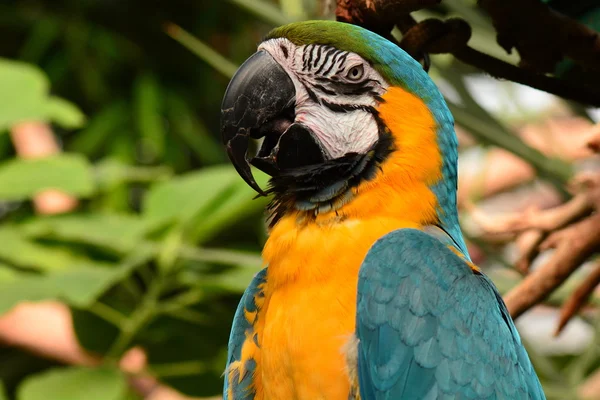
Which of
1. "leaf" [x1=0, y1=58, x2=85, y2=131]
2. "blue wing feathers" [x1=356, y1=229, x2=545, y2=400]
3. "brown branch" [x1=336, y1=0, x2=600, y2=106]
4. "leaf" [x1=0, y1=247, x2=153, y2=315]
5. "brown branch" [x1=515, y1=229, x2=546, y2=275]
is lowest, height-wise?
"leaf" [x1=0, y1=247, x2=153, y2=315]

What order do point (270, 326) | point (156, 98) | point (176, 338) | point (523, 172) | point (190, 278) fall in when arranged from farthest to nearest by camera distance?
point (523, 172)
point (156, 98)
point (176, 338)
point (190, 278)
point (270, 326)

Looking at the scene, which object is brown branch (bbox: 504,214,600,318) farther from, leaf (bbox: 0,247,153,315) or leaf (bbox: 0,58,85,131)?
leaf (bbox: 0,58,85,131)

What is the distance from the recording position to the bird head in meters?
0.99

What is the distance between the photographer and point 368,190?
1.00 meters

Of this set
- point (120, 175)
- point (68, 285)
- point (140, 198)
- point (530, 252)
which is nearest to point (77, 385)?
point (68, 285)

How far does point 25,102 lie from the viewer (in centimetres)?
206

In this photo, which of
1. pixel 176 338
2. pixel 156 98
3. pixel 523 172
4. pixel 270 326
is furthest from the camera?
pixel 523 172

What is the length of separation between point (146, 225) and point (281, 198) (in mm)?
944

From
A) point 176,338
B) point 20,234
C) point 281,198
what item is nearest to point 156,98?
point 20,234

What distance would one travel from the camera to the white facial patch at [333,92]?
100 cm

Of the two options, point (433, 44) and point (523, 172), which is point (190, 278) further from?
point (523, 172)

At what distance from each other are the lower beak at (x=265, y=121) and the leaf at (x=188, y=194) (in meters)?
0.84

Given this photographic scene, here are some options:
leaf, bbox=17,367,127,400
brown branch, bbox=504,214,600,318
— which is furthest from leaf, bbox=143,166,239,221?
brown branch, bbox=504,214,600,318

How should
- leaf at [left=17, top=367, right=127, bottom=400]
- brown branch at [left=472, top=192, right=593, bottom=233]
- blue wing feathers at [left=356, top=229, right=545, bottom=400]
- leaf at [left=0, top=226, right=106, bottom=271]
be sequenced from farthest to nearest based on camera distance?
leaf at [left=0, top=226, right=106, bottom=271]
leaf at [left=17, top=367, right=127, bottom=400]
brown branch at [left=472, top=192, right=593, bottom=233]
blue wing feathers at [left=356, top=229, right=545, bottom=400]
